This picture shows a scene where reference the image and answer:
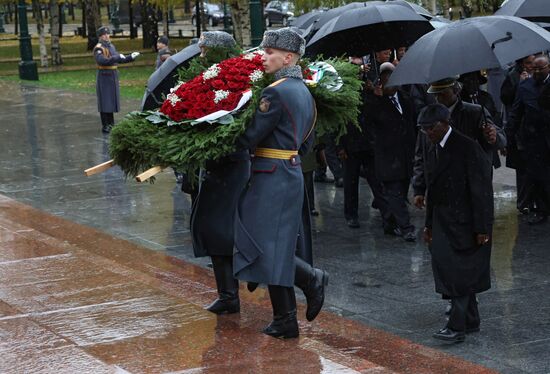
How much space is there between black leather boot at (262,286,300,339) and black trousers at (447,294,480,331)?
3.50ft

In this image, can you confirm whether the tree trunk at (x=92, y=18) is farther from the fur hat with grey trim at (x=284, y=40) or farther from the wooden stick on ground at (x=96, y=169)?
the fur hat with grey trim at (x=284, y=40)

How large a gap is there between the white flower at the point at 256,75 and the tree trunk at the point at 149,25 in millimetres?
37433

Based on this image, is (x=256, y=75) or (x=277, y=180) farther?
(x=256, y=75)

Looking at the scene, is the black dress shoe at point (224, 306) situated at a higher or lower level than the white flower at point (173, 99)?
lower

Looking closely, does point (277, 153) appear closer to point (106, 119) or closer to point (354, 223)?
point (354, 223)

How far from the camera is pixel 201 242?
24.7 feet

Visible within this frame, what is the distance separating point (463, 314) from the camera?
7348 mm

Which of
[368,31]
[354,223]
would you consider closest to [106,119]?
[368,31]

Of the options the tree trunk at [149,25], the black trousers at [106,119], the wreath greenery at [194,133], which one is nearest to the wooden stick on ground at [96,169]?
the wreath greenery at [194,133]

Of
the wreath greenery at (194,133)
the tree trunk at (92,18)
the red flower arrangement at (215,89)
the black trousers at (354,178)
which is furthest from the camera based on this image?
the tree trunk at (92,18)

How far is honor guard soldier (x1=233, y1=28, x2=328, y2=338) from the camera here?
673cm

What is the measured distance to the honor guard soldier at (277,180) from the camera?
6.73 m

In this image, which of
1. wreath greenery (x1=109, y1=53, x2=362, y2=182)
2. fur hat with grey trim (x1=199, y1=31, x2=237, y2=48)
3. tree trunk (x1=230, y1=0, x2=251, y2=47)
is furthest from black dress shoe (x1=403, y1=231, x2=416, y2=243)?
tree trunk (x1=230, y1=0, x2=251, y2=47)

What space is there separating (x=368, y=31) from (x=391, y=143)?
4.38 feet
